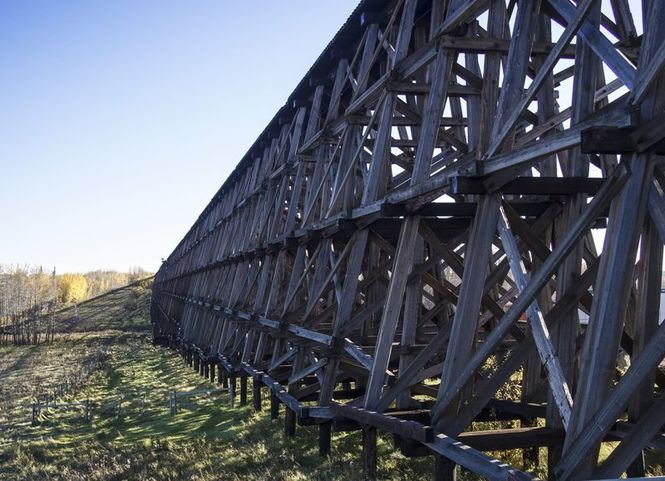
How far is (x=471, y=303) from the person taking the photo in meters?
4.70

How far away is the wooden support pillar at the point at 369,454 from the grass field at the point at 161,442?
20.9 inches

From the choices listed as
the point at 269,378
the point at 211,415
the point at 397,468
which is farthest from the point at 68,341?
the point at 397,468

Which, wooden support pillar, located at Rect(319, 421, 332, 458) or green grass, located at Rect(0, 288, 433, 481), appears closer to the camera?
wooden support pillar, located at Rect(319, 421, 332, 458)

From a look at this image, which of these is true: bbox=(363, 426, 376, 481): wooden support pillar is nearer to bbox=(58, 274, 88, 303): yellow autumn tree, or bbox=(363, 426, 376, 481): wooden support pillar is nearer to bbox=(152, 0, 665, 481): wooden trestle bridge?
bbox=(152, 0, 665, 481): wooden trestle bridge

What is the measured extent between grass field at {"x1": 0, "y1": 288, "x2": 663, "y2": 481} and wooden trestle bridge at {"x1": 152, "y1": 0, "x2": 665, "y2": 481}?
696 mm

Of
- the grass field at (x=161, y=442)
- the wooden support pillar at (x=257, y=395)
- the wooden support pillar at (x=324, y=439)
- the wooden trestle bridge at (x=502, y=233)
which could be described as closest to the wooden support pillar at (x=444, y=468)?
the wooden trestle bridge at (x=502, y=233)

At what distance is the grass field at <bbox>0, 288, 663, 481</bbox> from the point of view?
799 cm

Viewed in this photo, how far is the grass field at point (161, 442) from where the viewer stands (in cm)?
799

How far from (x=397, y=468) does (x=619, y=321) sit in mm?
5045

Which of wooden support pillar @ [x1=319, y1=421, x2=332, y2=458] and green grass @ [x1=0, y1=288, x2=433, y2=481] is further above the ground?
wooden support pillar @ [x1=319, y1=421, x2=332, y2=458]

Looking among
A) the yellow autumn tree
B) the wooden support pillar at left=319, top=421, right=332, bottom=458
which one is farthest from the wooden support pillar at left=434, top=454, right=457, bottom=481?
the yellow autumn tree

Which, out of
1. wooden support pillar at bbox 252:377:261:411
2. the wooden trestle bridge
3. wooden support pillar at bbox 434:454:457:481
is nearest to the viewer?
the wooden trestle bridge

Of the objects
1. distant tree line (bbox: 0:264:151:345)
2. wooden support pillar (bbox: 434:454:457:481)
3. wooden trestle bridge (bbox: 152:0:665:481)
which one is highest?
wooden trestle bridge (bbox: 152:0:665:481)

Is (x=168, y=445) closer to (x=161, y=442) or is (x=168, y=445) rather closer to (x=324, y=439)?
(x=161, y=442)
